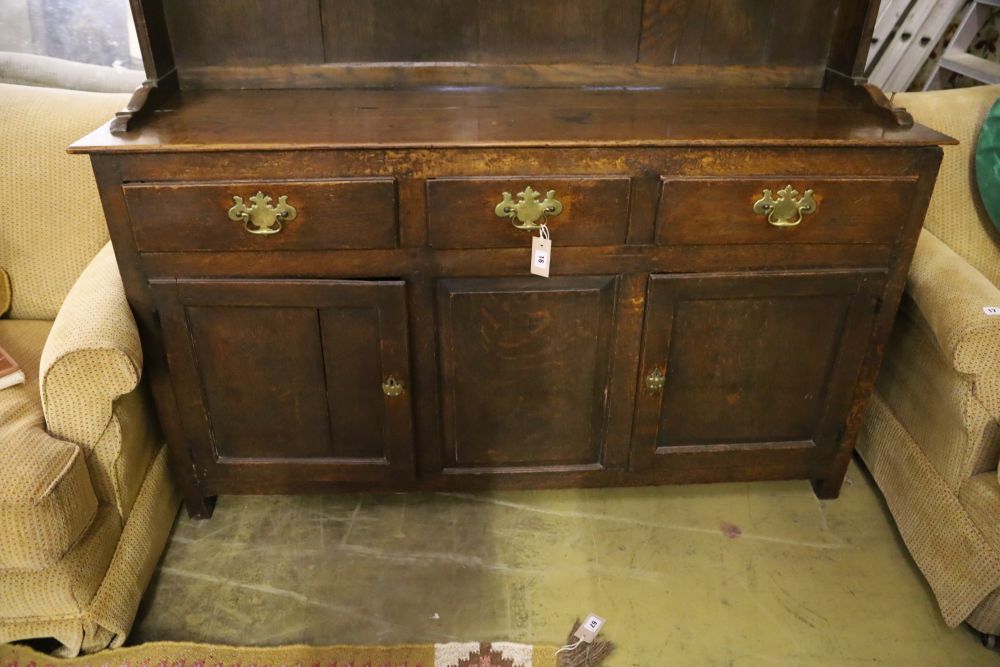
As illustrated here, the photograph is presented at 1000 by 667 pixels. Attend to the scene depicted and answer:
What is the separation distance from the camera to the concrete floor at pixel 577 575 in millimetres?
1463

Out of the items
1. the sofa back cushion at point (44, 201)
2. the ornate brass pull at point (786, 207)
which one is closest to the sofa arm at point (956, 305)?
the ornate brass pull at point (786, 207)

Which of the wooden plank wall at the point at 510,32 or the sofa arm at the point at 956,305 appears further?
the wooden plank wall at the point at 510,32

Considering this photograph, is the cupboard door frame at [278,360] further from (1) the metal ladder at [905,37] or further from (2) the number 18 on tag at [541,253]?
(1) the metal ladder at [905,37]

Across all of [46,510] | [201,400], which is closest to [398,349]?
[201,400]

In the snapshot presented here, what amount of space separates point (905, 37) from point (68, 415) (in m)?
2.24

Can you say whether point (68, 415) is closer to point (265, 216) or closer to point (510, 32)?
point (265, 216)

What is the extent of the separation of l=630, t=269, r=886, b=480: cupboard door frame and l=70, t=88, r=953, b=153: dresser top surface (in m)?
0.26

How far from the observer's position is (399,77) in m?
1.60

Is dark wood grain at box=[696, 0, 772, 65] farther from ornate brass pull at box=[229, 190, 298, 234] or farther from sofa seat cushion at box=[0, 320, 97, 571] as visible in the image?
sofa seat cushion at box=[0, 320, 97, 571]

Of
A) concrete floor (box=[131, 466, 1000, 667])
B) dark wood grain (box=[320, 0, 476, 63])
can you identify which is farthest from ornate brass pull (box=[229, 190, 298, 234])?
concrete floor (box=[131, 466, 1000, 667])

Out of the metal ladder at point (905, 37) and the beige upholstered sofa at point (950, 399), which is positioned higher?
the metal ladder at point (905, 37)

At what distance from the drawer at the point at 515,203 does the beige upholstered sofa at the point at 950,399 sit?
65 cm

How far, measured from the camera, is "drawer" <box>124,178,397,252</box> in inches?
50.9

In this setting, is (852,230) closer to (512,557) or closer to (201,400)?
(512,557)
